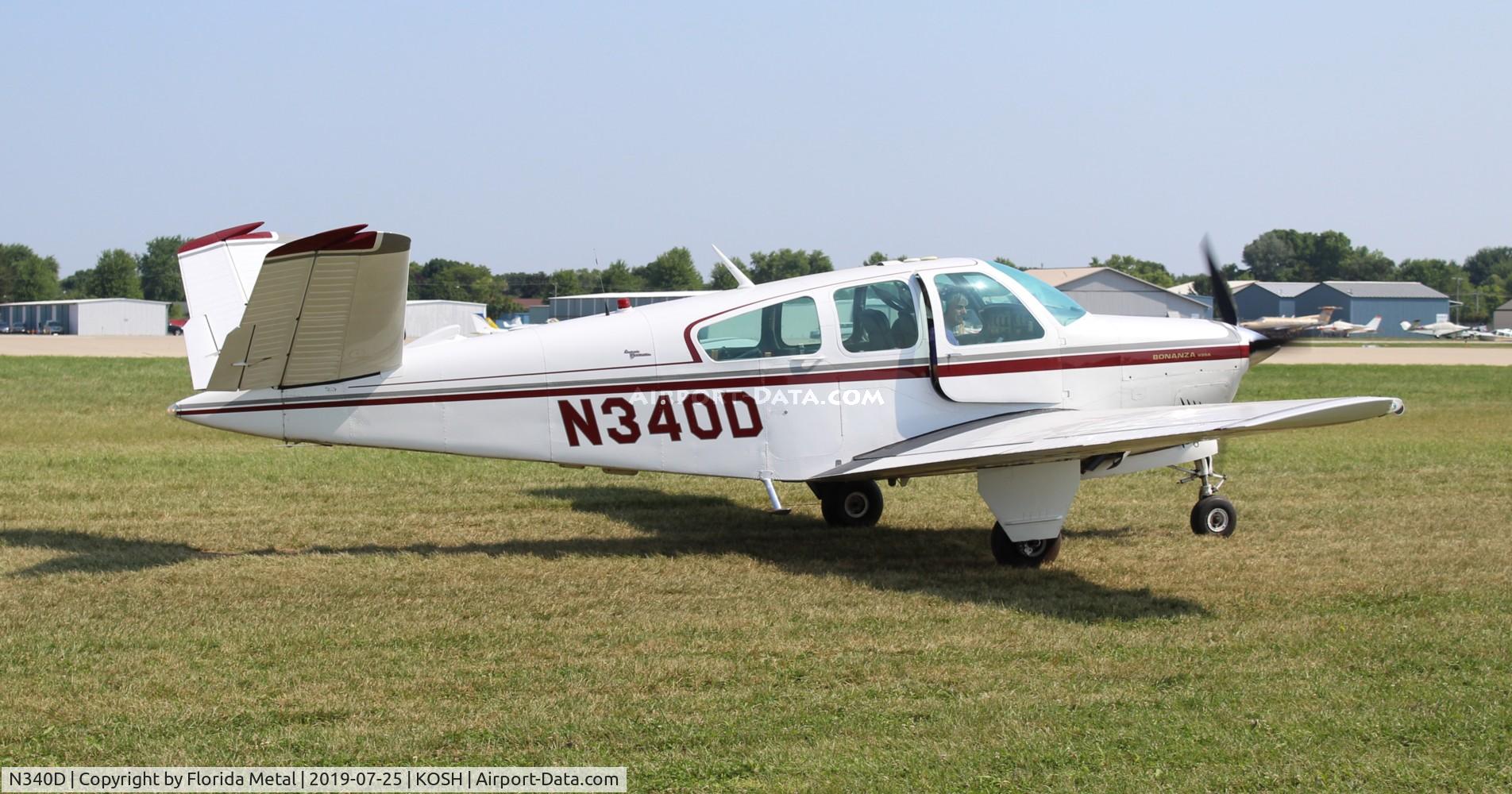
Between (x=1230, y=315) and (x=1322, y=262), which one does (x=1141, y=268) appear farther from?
(x=1230, y=315)

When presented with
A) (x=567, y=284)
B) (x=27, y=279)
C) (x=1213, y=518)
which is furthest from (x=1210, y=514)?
(x=27, y=279)

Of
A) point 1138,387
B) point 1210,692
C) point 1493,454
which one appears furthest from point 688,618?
point 1493,454

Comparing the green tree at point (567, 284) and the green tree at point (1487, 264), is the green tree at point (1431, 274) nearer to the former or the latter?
the green tree at point (1487, 264)

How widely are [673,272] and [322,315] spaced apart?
6778cm

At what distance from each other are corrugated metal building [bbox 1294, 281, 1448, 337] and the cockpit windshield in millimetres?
99589

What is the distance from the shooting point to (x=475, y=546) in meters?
9.37

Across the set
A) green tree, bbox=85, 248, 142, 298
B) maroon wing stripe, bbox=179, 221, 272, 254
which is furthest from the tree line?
maroon wing stripe, bbox=179, 221, 272, 254

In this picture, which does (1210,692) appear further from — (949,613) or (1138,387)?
(1138,387)

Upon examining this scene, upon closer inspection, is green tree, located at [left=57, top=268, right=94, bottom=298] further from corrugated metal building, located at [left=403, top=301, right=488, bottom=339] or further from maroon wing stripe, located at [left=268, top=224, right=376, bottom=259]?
maroon wing stripe, located at [left=268, top=224, right=376, bottom=259]

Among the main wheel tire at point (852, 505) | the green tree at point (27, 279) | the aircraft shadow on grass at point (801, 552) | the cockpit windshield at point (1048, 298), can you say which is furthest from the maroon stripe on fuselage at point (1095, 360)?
the green tree at point (27, 279)

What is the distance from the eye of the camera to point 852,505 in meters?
10.6

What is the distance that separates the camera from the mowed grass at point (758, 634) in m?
4.79

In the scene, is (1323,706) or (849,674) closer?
(1323,706)

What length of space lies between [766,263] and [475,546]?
5586cm
